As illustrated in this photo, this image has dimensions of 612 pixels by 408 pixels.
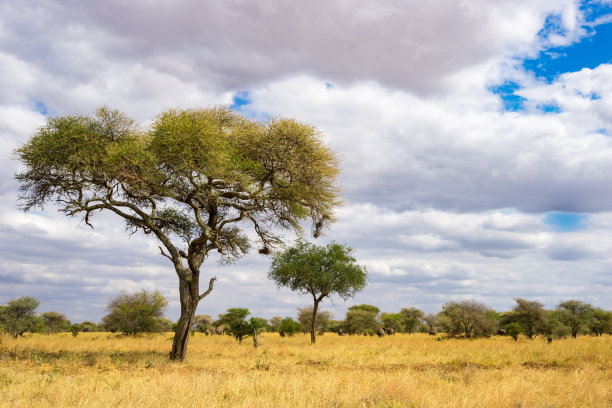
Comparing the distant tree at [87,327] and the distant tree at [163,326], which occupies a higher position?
the distant tree at [163,326]

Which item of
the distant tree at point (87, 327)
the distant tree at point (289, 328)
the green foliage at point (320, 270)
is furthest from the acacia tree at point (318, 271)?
the distant tree at point (87, 327)

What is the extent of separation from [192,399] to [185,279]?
11.4 m

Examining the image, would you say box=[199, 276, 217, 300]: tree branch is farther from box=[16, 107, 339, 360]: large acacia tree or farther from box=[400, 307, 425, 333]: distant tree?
box=[400, 307, 425, 333]: distant tree

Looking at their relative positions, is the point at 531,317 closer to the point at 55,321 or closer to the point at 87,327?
the point at 55,321

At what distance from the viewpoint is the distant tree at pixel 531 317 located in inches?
1683

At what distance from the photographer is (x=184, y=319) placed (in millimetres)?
20141

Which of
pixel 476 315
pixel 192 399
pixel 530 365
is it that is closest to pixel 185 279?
pixel 192 399

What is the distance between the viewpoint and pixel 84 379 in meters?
12.6

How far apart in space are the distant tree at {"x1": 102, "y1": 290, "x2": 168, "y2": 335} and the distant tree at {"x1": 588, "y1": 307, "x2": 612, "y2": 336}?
161ft

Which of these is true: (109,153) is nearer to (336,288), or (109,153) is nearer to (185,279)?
(185,279)

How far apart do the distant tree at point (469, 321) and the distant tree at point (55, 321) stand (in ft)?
168

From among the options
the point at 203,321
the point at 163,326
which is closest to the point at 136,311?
the point at 163,326

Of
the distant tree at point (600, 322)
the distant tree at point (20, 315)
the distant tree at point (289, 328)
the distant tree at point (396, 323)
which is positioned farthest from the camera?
the distant tree at point (396, 323)

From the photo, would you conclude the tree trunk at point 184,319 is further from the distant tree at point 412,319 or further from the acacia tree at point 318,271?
the distant tree at point 412,319
